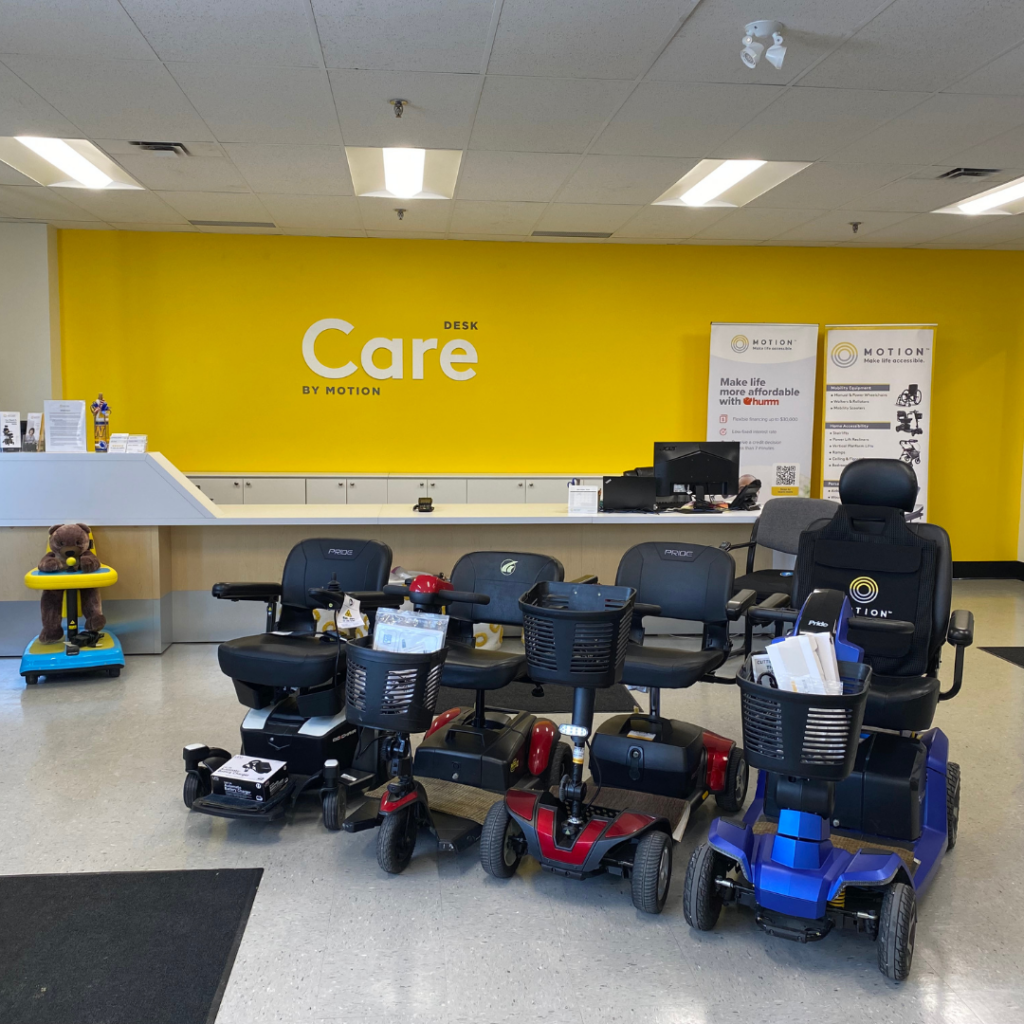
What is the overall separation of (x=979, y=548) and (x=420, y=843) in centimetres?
690

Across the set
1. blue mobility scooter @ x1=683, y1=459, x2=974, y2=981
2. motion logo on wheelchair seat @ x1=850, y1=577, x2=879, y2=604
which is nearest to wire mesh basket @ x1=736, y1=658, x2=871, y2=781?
blue mobility scooter @ x1=683, y1=459, x2=974, y2=981

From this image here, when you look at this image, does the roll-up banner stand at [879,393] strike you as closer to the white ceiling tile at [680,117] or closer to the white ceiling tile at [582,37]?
the white ceiling tile at [680,117]

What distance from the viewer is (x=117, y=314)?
7281 mm

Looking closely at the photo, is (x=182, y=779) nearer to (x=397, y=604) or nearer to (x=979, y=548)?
(x=397, y=604)

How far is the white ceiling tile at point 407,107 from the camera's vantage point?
155 inches

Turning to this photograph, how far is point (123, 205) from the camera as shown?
626 cm

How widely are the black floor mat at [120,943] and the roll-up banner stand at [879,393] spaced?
6247mm

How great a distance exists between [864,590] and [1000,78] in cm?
246

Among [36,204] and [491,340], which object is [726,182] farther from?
[36,204]

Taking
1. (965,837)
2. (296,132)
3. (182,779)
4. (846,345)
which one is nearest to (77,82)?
(296,132)

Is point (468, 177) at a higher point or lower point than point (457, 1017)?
higher

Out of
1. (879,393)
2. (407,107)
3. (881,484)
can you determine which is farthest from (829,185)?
(881,484)

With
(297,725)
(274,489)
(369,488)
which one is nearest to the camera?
(297,725)

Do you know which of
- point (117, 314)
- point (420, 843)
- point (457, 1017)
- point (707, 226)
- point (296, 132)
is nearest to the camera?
point (457, 1017)
